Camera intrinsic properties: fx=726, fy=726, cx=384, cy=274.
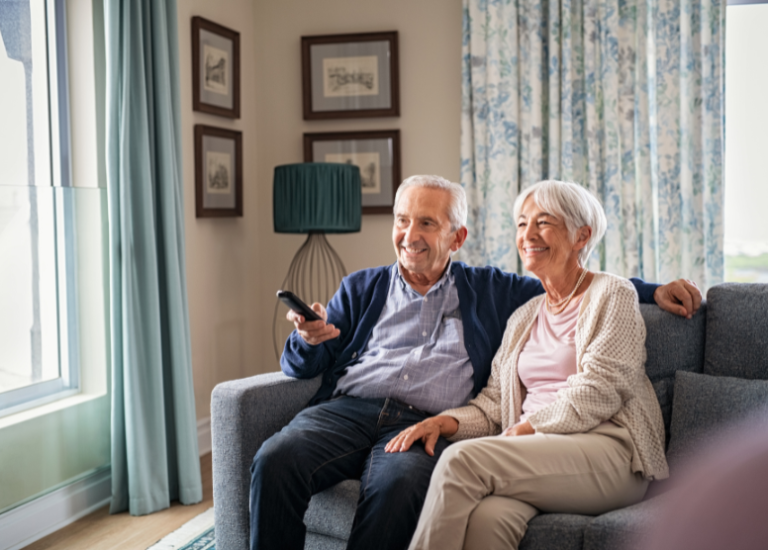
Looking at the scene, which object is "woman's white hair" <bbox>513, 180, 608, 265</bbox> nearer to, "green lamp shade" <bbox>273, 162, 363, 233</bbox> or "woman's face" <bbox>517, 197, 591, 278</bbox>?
"woman's face" <bbox>517, 197, 591, 278</bbox>

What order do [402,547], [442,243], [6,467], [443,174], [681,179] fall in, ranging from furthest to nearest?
A: [443,174]
[681,179]
[6,467]
[442,243]
[402,547]

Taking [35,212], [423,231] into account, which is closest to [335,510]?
[423,231]

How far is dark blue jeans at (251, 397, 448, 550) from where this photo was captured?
5.41 feet

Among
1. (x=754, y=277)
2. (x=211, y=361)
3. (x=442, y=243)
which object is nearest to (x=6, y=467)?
(x=211, y=361)

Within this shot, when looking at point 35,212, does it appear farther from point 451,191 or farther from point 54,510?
point 451,191

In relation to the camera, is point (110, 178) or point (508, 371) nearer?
point (508, 371)

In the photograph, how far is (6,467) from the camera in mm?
2318

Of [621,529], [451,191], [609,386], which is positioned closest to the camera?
[621,529]

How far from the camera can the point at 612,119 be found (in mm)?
3393

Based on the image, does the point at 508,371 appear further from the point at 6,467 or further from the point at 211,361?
the point at 211,361

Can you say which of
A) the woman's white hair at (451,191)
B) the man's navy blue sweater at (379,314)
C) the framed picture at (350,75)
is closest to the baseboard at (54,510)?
the man's navy blue sweater at (379,314)

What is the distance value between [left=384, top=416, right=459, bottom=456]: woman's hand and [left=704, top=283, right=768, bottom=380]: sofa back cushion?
700 millimetres

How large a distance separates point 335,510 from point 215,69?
239 centimetres

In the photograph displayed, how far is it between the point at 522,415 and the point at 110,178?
1672 mm
